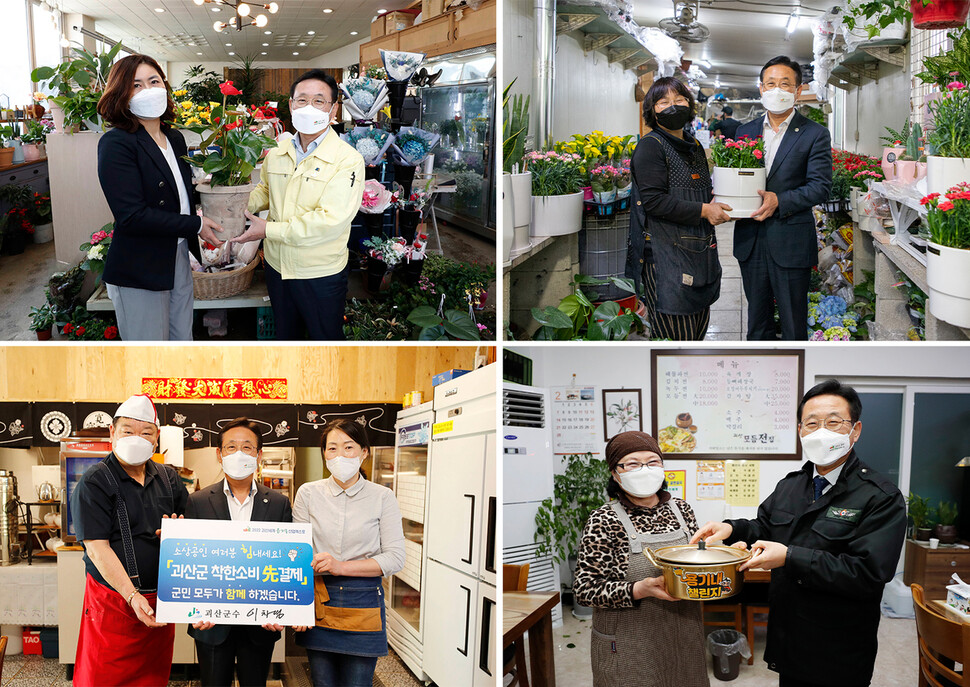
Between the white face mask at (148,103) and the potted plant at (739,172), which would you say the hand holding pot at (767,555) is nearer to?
the potted plant at (739,172)

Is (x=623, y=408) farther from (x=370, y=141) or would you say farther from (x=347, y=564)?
(x=370, y=141)

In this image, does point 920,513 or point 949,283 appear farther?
point 920,513

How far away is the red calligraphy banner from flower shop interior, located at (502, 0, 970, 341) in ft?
3.66

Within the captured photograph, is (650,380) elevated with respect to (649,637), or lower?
elevated

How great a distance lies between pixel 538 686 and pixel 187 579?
126 cm

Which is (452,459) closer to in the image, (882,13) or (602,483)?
(602,483)

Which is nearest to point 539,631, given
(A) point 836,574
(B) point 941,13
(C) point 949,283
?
(A) point 836,574

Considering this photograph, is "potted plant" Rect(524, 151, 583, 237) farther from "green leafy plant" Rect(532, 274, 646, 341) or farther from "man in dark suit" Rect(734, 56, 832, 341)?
"man in dark suit" Rect(734, 56, 832, 341)

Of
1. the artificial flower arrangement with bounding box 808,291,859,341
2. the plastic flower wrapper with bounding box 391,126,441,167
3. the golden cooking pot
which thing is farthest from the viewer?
the plastic flower wrapper with bounding box 391,126,441,167

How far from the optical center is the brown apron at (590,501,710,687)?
2041 millimetres

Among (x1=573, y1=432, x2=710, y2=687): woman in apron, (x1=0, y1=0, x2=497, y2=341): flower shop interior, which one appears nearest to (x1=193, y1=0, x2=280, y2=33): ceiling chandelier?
(x1=0, y1=0, x2=497, y2=341): flower shop interior

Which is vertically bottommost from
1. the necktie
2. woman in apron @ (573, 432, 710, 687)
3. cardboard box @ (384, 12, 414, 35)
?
woman in apron @ (573, 432, 710, 687)

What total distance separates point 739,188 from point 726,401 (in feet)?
3.11

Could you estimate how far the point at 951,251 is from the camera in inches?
85.2
